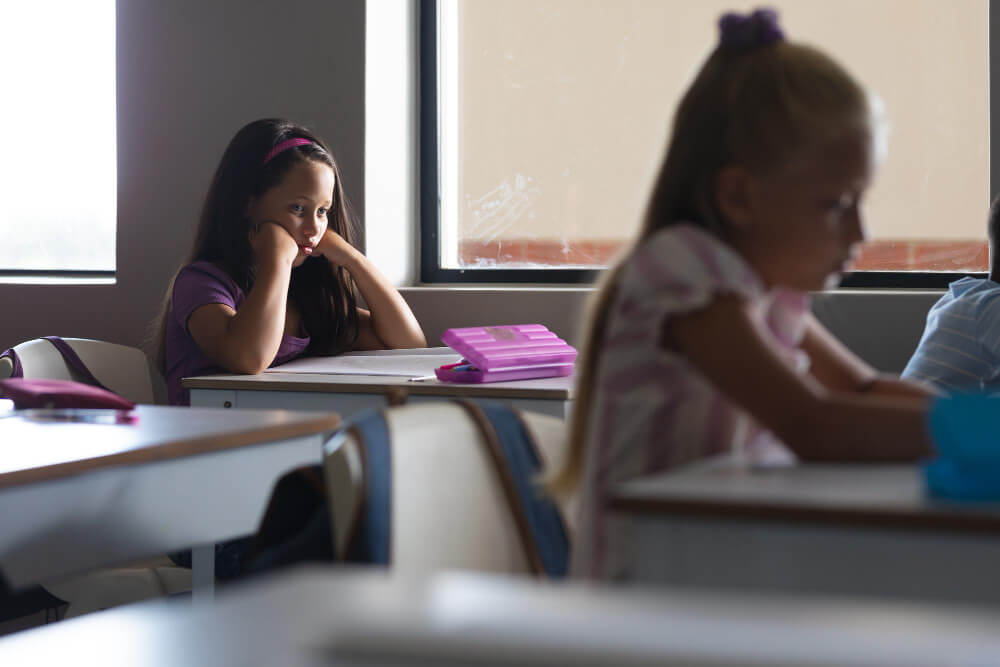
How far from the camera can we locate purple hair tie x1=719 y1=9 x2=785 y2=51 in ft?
3.89

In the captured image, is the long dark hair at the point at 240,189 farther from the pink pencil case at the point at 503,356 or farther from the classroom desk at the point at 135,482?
the classroom desk at the point at 135,482

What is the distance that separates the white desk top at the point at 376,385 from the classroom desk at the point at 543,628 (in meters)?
1.96

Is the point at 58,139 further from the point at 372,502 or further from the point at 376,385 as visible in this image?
the point at 372,502

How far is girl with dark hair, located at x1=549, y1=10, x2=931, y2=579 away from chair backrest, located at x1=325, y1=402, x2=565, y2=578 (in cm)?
8

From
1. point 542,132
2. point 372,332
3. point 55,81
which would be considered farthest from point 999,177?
point 55,81

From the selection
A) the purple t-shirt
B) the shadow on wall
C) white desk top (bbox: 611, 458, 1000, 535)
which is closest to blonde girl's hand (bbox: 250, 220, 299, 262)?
the purple t-shirt

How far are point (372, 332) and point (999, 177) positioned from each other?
1673 millimetres

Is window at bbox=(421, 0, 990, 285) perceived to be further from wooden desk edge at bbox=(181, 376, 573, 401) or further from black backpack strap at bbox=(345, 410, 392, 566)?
black backpack strap at bbox=(345, 410, 392, 566)

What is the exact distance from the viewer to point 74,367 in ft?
8.63

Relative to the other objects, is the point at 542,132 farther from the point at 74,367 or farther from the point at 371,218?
the point at 74,367

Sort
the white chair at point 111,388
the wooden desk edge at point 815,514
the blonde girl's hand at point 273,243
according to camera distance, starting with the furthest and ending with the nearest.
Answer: the blonde girl's hand at point 273,243 < the white chair at point 111,388 < the wooden desk edge at point 815,514

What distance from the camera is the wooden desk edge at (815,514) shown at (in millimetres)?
753

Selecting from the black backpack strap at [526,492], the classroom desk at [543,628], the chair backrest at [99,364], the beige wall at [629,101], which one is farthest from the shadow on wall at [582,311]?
the classroom desk at [543,628]

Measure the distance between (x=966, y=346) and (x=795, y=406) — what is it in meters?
1.59
